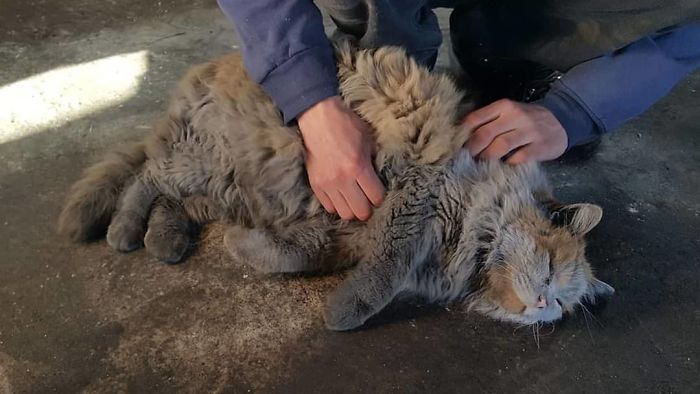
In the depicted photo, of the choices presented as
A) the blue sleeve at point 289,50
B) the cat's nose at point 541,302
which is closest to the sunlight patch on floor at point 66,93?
the blue sleeve at point 289,50

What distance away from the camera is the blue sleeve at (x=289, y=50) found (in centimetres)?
153

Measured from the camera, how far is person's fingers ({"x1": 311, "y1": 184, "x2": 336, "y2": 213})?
156 cm

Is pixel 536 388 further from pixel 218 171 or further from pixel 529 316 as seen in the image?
pixel 218 171

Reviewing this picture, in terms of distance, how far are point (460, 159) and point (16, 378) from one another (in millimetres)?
1113

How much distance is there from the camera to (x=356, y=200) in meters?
1.51

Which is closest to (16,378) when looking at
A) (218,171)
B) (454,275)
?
(218,171)

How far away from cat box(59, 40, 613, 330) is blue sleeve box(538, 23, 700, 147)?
0.23m

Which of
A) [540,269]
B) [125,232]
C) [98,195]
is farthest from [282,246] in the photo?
[540,269]

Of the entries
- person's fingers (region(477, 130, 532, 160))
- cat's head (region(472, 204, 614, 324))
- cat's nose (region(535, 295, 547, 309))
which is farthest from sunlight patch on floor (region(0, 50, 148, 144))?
cat's nose (region(535, 295, 547, 309))

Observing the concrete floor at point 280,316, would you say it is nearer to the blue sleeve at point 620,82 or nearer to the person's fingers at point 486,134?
the blue sleeve at point 620,82

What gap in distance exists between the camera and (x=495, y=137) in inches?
63.0

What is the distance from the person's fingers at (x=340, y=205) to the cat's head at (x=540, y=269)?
36cm

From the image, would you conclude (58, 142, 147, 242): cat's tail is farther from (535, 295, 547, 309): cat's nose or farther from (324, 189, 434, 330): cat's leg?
(535, 295, 547, 309): cat's nose

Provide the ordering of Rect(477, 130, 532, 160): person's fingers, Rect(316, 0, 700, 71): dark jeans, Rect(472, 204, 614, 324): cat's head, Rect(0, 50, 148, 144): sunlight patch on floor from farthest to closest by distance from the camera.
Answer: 1. Rect(0, 50, 148, 144): sunlight patch on floor
2. Rect(316, 0, 700, 71): dark jeans
3. Rect(477, 130, 532, 160): person's fingers
4. Rect(472, 204, 614, 324): cat's head
